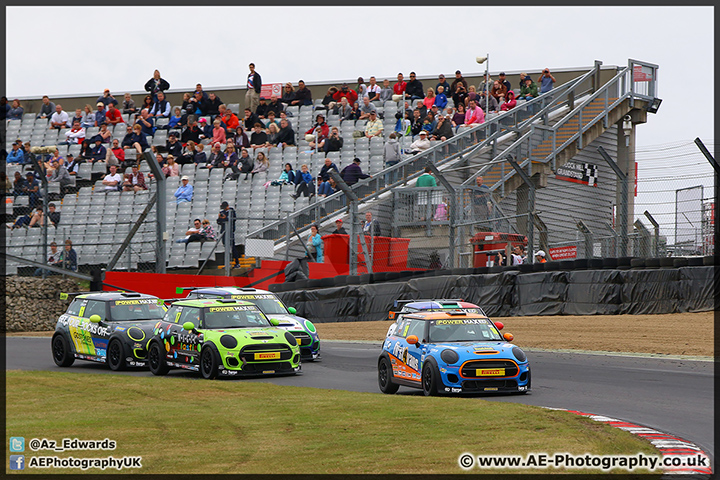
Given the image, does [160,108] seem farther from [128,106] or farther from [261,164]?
[261,164]

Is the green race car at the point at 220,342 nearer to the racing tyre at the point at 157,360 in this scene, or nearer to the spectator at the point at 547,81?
the racing tyre at the point at 157,360

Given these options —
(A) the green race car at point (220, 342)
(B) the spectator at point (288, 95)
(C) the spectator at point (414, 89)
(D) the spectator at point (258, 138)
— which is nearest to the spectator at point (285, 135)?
(D) the spectator at point (258, 138)

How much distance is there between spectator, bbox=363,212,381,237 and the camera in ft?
84.1

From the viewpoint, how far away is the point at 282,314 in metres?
19.4

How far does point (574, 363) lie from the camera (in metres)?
17.1

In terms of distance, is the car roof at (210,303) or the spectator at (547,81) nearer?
the car roof at (210,303)

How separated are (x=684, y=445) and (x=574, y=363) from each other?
8.01 m

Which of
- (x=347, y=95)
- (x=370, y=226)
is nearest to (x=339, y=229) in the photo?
(x=370, y=226)

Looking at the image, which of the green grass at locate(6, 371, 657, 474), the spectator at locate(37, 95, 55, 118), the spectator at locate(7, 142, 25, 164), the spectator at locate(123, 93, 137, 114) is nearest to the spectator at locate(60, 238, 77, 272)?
the spectator at locate(7, 142, 25, 164)

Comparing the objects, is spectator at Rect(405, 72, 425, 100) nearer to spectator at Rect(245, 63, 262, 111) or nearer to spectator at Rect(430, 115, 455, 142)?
spectator at Rect(430, 115, 455, 142)

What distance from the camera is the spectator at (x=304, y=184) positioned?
30094 millimetres

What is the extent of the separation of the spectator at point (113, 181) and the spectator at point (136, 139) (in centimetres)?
190

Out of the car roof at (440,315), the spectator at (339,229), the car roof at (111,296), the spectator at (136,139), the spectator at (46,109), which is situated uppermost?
the spectator at (46,109)
